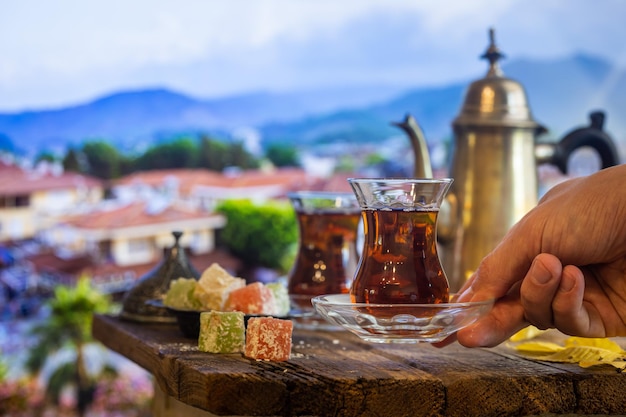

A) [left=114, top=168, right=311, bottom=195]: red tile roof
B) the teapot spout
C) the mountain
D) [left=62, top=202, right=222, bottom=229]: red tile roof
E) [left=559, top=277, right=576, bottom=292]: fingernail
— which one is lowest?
[left=559, top=277, right=576, bottom=292]: fingernail

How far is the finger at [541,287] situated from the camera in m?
1.04

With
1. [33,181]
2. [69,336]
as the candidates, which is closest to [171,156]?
[33,181]

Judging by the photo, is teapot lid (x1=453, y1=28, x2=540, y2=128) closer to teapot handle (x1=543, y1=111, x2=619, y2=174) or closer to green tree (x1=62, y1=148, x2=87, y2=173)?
teapot handle (x1=543, y1=111, x2=619, y2=174)

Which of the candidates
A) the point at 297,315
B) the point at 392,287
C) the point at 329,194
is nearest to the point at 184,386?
the point at 392,287

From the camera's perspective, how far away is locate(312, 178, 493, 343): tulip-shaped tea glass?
103cm

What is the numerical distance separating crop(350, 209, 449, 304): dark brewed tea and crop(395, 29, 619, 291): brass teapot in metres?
0.78

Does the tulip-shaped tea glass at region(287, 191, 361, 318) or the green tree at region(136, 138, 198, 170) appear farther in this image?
the green tree at region(136, 138, 198, 170)

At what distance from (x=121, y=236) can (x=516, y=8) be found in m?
2.39

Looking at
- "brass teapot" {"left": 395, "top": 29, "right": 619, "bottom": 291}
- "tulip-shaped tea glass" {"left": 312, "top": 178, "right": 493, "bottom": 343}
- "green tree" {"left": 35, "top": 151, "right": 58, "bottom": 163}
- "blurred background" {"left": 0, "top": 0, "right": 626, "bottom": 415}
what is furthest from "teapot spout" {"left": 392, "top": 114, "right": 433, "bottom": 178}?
"green tree" {"left": 35, "top": 151, "right": 58, "bottom": 163}

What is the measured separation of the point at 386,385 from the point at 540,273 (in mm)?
222

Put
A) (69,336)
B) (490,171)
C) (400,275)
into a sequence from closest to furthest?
(400,275), (490,171), (69,336)

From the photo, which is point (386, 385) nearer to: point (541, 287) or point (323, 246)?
point (541, 287)

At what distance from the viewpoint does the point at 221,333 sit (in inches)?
44.1

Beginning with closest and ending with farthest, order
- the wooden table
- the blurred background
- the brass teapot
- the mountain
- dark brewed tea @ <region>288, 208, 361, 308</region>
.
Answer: the wooden table → dark brewed tea @ <region>288, 208, 361, 308</region> → the brass teapot → the blurred background → the mountain
